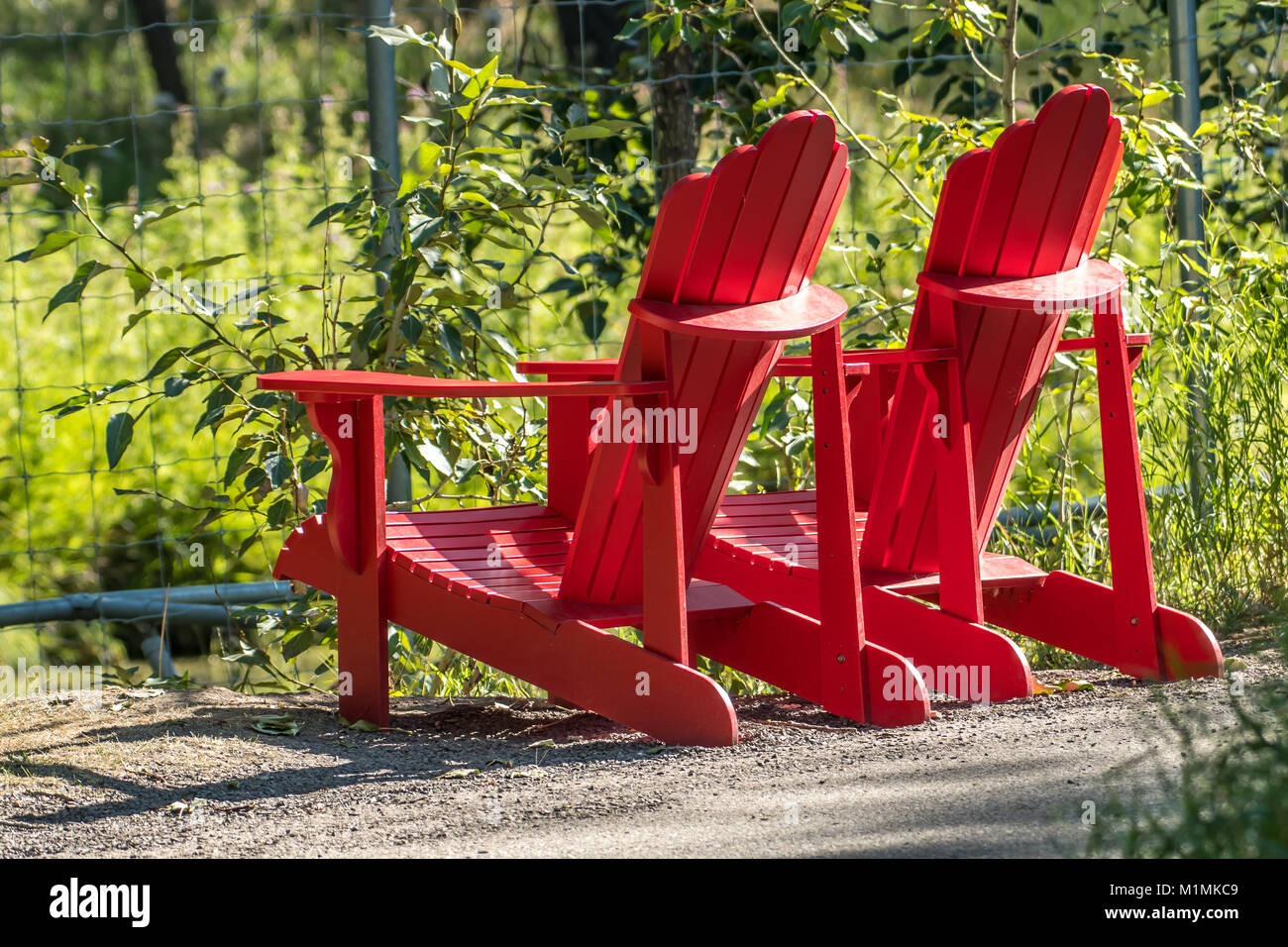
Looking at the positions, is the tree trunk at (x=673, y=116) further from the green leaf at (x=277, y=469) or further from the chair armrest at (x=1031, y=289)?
the chair armrest at (x=1031, y=289)

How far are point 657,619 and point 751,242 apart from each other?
2.53 ft

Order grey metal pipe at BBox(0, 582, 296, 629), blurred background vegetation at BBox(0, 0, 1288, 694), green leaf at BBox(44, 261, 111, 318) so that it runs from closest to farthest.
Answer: green leaf at BBox(44, 261, 111, 318)
blurred background vegetation at BBox(0, 0, 1288, 694)
grey metal pipe at BBox(0, 582, 296, 629)

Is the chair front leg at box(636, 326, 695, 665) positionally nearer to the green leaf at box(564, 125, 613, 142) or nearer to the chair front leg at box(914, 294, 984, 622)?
the chair front leg at box(914, 294, 984, 622)

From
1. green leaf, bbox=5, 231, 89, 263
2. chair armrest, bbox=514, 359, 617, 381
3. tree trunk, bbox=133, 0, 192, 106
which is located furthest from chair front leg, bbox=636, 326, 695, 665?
tree trunk, bbox=133, 0, 192, 106

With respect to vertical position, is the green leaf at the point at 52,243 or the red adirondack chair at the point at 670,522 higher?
the green leaf at the point at 52,243

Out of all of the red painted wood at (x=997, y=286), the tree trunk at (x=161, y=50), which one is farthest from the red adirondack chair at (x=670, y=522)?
the tree trunk at (x=161, y=50)

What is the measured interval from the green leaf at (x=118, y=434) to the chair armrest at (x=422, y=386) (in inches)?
28.8

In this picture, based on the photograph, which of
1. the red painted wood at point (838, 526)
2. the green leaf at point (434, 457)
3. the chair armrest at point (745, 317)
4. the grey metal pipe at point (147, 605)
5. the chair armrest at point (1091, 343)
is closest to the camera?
the chair armrest at point (745, 317)

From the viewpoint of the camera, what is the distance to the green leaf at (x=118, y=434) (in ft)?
11.9

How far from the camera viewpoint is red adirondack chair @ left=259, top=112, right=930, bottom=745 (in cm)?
271

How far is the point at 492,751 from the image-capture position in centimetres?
295

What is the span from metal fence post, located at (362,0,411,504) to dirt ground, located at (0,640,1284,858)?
109cm
